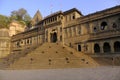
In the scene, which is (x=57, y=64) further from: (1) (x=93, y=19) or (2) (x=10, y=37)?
(2) (x=10, y=37)

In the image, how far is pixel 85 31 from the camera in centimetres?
3003

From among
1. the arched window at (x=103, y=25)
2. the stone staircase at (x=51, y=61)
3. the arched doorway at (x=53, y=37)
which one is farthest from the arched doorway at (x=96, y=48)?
the arched doorway at (x=53, y=37)

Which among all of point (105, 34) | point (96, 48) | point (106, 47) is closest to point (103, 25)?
point (105, 34)

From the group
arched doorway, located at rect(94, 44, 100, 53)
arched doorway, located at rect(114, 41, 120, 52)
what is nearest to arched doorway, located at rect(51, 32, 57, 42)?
arched doorway, located at rect(94, 44, 100, 53)

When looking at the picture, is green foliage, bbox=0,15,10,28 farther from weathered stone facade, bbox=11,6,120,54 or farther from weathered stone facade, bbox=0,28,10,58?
weathered stone facade, bbox=11,6,120,54

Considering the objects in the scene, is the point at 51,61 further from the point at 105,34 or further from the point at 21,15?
the point at 21,15

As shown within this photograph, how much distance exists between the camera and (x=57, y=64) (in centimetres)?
2277

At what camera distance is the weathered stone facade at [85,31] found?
2628 cm

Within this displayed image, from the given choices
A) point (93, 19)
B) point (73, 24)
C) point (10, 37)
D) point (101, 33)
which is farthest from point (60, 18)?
point (10, 37)

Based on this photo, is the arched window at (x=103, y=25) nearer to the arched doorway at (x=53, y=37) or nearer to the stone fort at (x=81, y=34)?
the stone fort at (x=81, y=34)

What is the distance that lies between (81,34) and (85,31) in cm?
97

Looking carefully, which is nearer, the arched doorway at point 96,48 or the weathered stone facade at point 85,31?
the weathered stone facade at point 85,31

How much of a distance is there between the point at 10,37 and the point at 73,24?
930 inches

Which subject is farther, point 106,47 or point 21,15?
point 21,15
